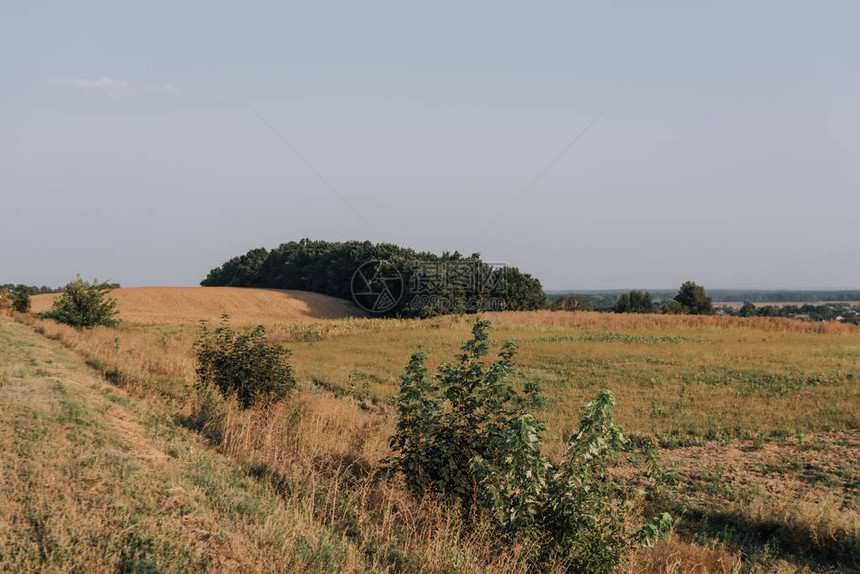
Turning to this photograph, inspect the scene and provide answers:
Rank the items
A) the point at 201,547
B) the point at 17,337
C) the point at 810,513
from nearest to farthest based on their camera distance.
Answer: the point at 201,547 < the point at 810,513 < the point at 17,337

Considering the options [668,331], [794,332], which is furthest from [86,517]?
[794,332]

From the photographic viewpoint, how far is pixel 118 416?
9133 mm

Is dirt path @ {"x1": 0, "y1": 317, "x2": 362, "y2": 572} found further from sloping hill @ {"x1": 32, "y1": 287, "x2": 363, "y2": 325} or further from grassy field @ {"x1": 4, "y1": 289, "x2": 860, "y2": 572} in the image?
sloping hill @ {"x1": 32, "y1": 287, "x2": 363, "y2": 325}

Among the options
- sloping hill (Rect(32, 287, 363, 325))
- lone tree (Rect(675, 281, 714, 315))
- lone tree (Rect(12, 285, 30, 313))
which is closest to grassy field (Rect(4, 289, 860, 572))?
lone tree (Rect(12, 285, 30, 313))

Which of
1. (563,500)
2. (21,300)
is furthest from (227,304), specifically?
(563,500)

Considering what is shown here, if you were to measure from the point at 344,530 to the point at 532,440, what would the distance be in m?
2.50

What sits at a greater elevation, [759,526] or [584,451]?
[584,451]

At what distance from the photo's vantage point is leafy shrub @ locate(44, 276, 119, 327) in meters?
27.5

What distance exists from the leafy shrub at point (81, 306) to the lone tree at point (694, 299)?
3524 inches

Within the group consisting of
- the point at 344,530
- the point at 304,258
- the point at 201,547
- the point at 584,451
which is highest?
the point at 304,258

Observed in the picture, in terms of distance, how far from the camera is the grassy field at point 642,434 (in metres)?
6.36

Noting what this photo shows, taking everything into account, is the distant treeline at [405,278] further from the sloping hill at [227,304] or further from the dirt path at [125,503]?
the dirt path at [125,503]

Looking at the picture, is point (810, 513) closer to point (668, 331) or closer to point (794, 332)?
point (668, 331)

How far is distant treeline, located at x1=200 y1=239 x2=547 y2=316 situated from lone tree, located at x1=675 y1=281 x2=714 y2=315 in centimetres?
3468
